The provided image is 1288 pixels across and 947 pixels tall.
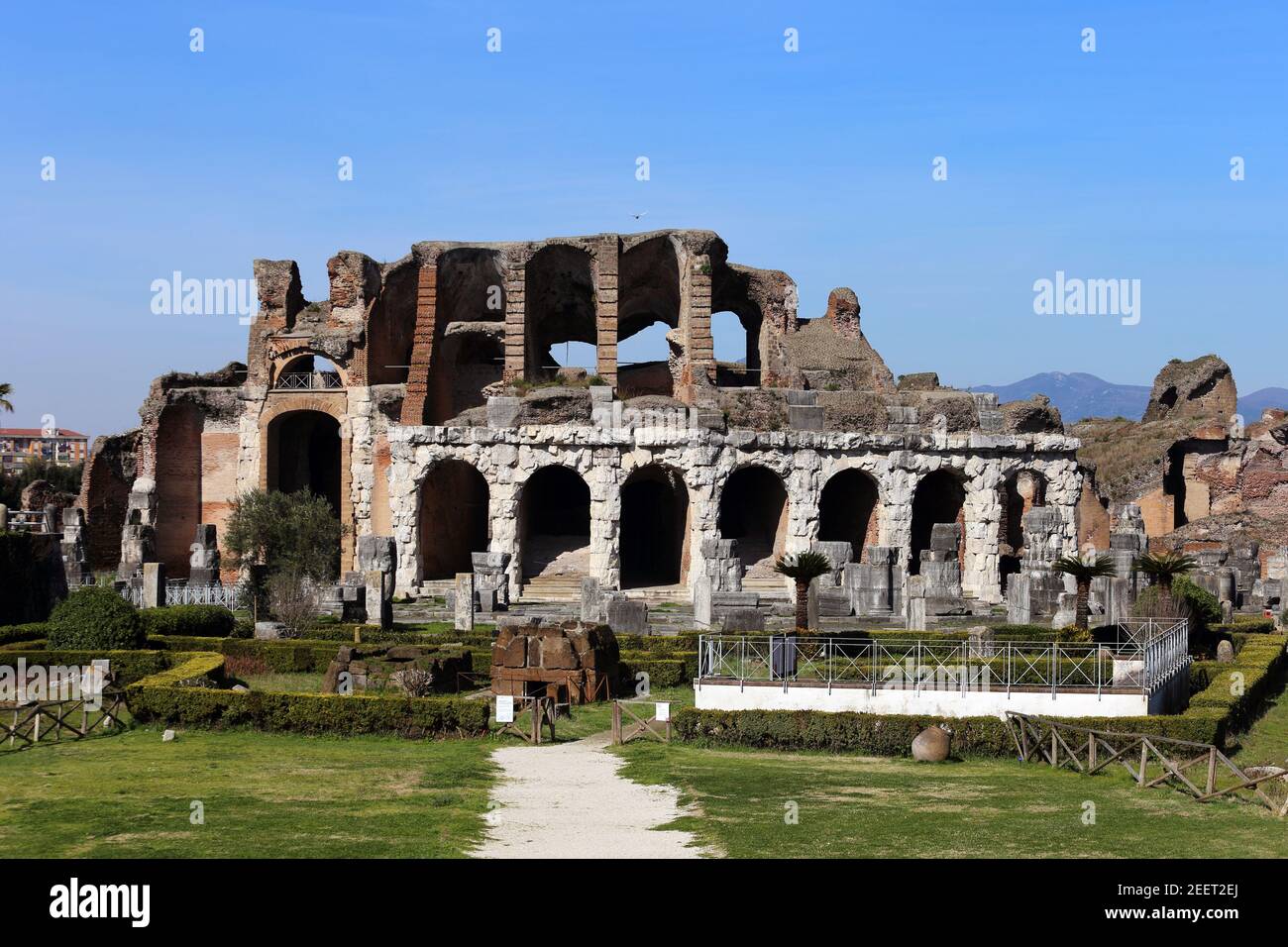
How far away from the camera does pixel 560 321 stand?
55.6m

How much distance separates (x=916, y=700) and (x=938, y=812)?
6932 millimetres

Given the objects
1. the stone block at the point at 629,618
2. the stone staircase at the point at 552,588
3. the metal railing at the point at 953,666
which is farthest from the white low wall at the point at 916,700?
the stone staircase at the point at 552,588

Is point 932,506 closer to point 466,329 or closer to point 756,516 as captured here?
point 756,516

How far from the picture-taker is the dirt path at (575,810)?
14.6 meters

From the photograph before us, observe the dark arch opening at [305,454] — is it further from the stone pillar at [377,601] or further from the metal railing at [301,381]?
the stone pillar at [377,601]

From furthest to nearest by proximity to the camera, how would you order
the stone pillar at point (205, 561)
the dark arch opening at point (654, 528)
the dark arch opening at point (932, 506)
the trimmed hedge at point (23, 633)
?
the dark arch opening at point (932, 506) < the dark arch opening at point (654, 528) < the stone pillar at point (205, 561) < the trimmed hedge at point (23, 633)

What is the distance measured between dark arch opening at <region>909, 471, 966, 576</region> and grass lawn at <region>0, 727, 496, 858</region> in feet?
94.2

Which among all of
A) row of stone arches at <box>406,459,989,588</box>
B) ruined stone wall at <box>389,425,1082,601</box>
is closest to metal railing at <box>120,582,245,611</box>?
ruined stone wall at <box>389,425,1082,601</box>

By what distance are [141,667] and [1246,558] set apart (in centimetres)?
3372

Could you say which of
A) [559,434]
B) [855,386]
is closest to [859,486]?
[855,386]

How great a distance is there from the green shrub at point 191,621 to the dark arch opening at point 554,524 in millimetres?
13289

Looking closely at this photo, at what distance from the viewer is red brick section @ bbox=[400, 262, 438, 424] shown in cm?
4681
